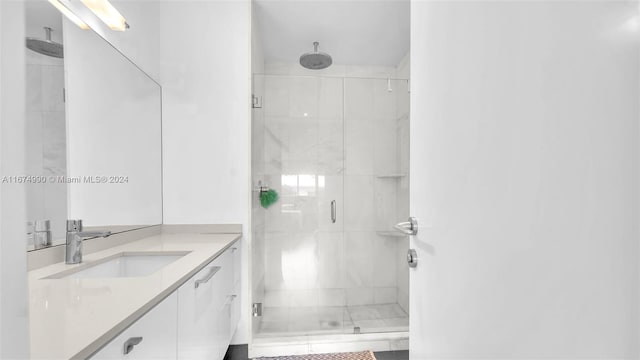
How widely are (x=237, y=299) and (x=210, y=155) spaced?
977 millimetres

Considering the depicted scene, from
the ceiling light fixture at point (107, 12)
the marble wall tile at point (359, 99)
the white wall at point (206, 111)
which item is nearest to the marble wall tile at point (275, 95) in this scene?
the white wall at point (206, 111)

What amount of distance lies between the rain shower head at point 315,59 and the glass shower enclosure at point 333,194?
25cm

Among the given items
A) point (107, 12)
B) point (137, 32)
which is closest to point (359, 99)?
point (137, 32)

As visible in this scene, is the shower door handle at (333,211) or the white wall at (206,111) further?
the shower door handle at (333,211)

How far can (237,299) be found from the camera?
1884 mm

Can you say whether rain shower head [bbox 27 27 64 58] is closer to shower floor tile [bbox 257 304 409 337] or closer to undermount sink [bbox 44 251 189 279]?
undermount sink [bbox 44 251 189 279]

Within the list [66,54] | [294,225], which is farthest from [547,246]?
[294,225]

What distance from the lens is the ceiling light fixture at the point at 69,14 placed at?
1.15m

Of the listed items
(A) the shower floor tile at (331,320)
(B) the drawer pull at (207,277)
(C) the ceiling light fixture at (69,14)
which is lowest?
(A) the shower floor tile at (331,320)

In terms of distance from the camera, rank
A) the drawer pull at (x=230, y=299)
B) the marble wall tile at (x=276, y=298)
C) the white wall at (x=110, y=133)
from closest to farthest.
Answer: the white wall at (x=110, y=133) < the drawer pull at (x=230, y=299) < the marble wall tile at (x=276, y=298)

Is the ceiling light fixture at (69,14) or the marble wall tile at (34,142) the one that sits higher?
the ceiling light fixture at (69,14)

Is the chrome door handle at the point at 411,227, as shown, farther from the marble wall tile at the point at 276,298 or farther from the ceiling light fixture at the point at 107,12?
the marble wall tile at the point at 276,298

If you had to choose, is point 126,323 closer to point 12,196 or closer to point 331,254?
point 12,196

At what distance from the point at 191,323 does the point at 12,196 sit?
0.88 meters
